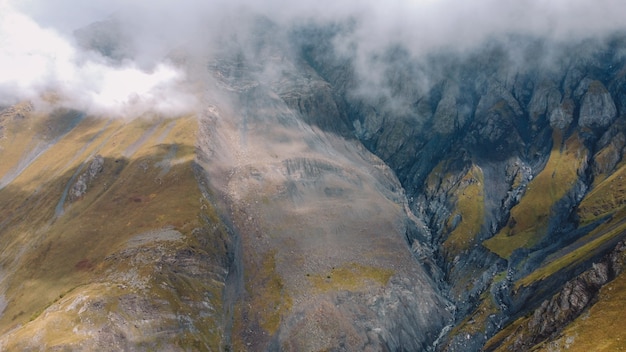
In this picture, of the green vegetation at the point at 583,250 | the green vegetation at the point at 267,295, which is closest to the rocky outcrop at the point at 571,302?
the green vegetation at the point at 583,250

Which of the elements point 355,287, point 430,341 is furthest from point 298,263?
point 430,341

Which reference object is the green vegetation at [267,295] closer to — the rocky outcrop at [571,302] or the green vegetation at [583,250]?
the rocky outcrop at [571,302]

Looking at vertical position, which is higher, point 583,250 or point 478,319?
point 583,250

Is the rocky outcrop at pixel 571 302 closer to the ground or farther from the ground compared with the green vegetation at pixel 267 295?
farther from the ground

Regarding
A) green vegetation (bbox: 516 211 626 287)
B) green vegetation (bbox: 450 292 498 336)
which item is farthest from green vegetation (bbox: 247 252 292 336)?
green vegetation (bbox: 516 211 626 287)

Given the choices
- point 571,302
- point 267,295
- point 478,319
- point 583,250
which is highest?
point 571,302

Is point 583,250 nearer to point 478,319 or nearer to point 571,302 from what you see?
point 478,319

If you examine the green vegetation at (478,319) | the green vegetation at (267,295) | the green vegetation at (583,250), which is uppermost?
the green vegetation at (583,250)

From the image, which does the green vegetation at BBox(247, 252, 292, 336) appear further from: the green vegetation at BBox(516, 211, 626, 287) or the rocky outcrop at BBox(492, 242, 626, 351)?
the green vegetation at BBox(516, 211, 626, 287)

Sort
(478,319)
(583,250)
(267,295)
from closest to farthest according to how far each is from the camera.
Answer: (583,250) < (267,295) < (478,319)

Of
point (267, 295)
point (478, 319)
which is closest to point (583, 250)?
point (478, 319)

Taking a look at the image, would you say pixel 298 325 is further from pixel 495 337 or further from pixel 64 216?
pixel 64 216
